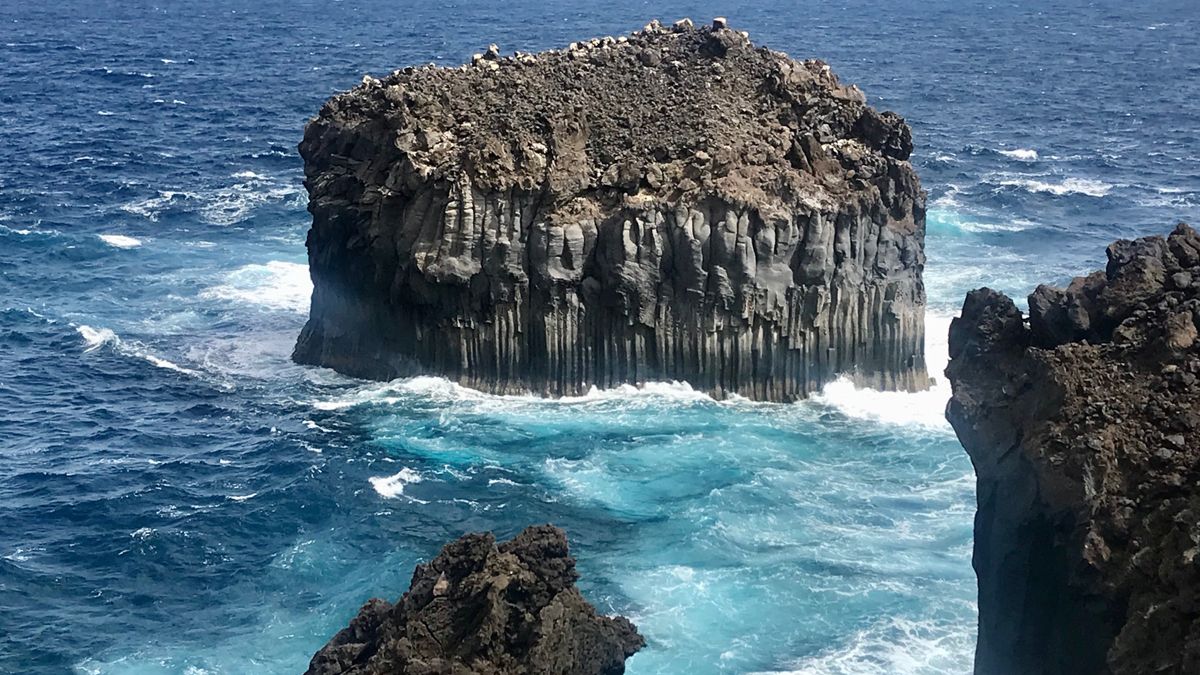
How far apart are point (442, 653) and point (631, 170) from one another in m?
31.3

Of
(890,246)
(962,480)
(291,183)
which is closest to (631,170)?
(890,246)

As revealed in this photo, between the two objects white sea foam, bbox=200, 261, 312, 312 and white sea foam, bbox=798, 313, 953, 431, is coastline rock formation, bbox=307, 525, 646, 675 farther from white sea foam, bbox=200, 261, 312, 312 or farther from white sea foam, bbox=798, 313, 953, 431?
white sea foam, bbox=200, 261, 312, 312

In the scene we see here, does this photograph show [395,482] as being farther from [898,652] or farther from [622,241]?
[898,652]

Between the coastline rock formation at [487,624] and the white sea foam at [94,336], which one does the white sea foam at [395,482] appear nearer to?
the coastline rock formation at [487,624]

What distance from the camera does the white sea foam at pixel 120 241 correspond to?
284ft

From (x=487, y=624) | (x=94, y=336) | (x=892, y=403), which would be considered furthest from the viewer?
(x=94, y=336)

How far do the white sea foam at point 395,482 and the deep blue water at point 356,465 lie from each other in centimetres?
14

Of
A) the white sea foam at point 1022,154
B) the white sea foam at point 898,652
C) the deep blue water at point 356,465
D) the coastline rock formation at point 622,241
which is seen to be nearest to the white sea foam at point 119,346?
the deep blue water at point 356,465

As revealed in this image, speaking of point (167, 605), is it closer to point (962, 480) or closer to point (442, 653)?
point (442, 653)

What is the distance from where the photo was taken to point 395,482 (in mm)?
56062

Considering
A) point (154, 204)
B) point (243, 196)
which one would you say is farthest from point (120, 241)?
point (243, 196)

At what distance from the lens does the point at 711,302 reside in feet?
198

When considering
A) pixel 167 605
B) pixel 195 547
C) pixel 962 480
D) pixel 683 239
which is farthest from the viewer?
pixel 683 239

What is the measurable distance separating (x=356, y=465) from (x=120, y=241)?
3593 centimetres
